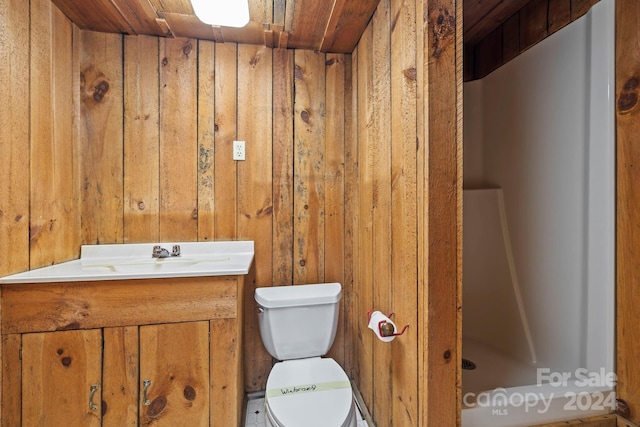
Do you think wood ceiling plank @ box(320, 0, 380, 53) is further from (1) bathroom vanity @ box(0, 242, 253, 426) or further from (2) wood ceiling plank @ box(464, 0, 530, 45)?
(1) bathroom vanity @ box(0, 242, 253, 426)

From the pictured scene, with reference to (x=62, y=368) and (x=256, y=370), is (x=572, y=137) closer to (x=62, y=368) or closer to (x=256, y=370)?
(x=256, y=370)

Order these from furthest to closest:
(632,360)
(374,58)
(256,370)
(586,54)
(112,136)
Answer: (256,370) < (112,136) < (374,58) < (586,54) < (632,360)

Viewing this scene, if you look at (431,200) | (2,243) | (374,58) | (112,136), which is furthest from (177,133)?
(431,200)

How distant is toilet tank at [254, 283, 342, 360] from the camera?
1.39m

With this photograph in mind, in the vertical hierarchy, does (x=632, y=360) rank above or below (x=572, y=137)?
below

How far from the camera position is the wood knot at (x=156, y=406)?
1102mm

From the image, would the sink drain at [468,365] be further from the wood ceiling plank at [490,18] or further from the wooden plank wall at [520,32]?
the wood ceiling plank at [490,18]

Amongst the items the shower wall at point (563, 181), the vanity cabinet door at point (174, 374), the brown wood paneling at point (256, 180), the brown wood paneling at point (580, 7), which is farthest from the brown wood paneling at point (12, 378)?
the brown wood paneling at point (580, 7)

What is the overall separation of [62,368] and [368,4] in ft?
6.45

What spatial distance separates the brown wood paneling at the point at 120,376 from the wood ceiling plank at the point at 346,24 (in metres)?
1.64

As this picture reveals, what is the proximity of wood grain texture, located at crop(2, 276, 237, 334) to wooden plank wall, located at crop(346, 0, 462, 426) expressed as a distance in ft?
2.29

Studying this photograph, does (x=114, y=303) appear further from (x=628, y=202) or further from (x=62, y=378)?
(x=628, y=202)

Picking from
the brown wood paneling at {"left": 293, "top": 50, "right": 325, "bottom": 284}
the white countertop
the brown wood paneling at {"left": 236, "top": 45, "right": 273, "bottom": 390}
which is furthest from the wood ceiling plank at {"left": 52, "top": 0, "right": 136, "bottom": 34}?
the white countertop

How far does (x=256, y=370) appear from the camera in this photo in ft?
5.43
